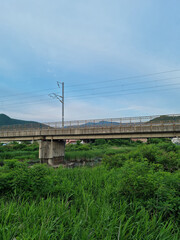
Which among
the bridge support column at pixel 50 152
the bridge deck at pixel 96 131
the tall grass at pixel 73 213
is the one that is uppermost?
the bridge deck at pixel 96 131

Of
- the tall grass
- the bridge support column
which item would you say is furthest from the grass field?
the bridge support column

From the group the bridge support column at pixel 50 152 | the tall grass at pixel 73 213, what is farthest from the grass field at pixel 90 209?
the bridge support column at pixel 50 152

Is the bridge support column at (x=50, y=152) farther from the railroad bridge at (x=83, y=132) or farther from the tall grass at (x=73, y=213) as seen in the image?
the tall grass at (x=73, y=213)

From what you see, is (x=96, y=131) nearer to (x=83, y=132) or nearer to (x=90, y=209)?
(x=83, y=132)

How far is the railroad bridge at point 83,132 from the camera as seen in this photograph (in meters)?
19.2

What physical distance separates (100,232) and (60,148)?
2566 centimetres

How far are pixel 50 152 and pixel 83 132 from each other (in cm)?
703

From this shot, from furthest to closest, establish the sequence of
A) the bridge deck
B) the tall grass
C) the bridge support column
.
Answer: the bridge support column
the bridge deck
the tall grass

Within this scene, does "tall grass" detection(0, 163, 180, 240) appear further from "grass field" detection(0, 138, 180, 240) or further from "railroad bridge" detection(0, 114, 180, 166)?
"railroad bridge" detection(0, 114, 180, 166)

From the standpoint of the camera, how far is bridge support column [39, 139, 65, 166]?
973 inches

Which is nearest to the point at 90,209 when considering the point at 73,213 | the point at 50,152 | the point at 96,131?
the point at 73,213

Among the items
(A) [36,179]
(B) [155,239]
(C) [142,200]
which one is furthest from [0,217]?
(C) [142,200]

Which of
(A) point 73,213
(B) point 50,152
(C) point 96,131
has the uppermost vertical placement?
(C) point 96,131

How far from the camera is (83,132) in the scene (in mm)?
23422
